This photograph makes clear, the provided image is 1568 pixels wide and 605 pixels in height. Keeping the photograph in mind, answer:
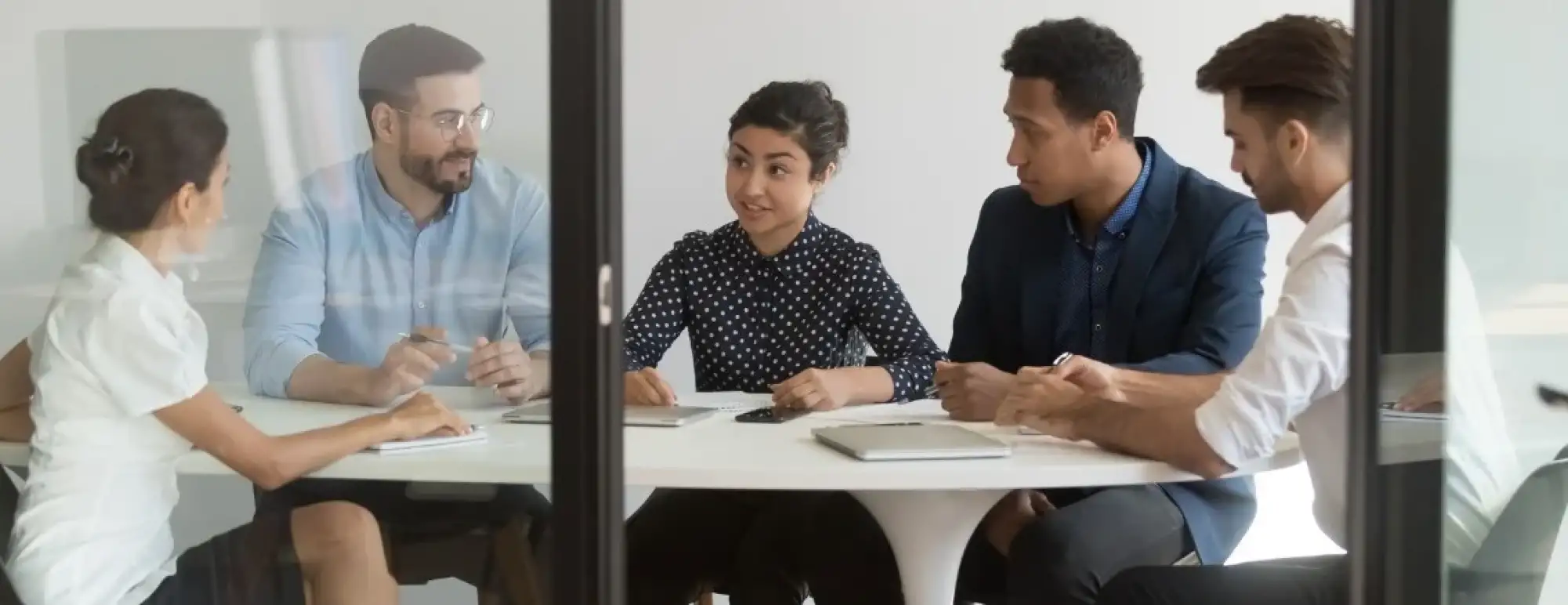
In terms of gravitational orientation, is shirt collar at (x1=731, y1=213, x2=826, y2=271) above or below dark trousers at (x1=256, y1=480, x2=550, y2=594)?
above

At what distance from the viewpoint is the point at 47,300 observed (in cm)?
169

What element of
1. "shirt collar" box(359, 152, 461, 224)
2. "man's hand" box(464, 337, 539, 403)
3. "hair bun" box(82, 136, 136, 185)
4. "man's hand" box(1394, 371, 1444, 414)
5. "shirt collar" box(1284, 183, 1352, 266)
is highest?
"hair bun" box(82, 136, 136, 185)

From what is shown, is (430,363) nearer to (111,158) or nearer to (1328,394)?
(111,158)

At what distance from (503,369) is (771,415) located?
23.6 inches

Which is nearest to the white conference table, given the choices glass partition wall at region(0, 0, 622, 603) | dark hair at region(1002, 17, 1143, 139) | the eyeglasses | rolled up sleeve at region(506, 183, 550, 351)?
glass partition wall at region(0, 0, 622, 603)

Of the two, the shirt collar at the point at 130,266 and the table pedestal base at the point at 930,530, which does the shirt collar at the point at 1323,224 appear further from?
the shirt collar at the point at 130,266

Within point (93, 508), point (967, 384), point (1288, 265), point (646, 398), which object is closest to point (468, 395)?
point (93, 508)

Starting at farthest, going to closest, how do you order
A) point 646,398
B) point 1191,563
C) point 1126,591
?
point 646,398, point 1191,563, point 1126,591

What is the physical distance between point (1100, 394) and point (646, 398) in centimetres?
79

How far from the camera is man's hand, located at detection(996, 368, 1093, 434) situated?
192 centimetres

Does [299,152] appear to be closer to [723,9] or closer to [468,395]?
[468,395]

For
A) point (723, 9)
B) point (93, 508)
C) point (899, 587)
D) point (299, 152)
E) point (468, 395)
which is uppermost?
point (723, 9)

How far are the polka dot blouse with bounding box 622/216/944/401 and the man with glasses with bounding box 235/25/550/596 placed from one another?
94cm

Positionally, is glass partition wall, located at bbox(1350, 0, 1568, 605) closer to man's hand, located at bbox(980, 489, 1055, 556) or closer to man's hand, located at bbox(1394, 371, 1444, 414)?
man's hand, located at bbox(1394, 371, 1444, 414)
